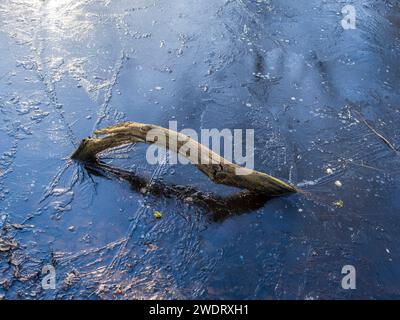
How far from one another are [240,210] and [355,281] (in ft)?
4.60

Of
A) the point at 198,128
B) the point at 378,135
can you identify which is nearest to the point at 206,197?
the point at 198,128

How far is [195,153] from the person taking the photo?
482cm

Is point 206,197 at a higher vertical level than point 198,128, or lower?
lower

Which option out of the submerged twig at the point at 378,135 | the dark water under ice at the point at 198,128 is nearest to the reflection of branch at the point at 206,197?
the dark water under ice at the point at 198,128

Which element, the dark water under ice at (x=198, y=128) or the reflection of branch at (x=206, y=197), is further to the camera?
the reflection of branch at (x=206, y=197)

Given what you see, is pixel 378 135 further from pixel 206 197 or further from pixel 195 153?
pixel 195 153

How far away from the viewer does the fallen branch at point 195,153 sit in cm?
484

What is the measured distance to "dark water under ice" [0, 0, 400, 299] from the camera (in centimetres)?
454

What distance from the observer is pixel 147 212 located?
4.99 metres

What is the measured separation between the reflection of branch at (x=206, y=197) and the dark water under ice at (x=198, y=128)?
4cm

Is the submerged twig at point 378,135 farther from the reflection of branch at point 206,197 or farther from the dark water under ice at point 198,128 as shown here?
the reflection of branch at point 206,197

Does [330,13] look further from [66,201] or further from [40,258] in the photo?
[40,258]

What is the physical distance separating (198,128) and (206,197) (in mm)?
1144

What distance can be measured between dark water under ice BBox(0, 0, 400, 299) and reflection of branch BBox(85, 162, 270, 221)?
0.04 metres
